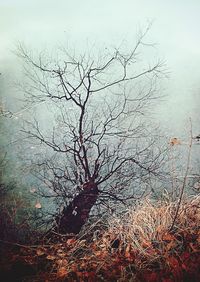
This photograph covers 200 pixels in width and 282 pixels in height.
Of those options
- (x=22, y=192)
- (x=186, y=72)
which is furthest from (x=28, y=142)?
(x=186, y=72)

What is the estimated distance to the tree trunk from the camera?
7.45m

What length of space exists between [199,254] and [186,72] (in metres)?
27.1

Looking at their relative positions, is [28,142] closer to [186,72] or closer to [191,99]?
[191,99]

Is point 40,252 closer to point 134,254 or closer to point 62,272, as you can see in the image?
point 62,272

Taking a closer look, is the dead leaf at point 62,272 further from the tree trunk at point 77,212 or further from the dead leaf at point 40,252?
the tree trunk at point 77,212

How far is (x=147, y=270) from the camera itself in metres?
4.11

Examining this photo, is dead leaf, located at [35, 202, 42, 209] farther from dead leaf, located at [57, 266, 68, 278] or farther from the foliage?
dead leaf, located at [57, 266, 68, 278]

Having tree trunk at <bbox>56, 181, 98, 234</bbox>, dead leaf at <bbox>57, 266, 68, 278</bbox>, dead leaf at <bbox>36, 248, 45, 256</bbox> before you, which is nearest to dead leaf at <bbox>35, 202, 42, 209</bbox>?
tree trunk at <bbox>56, 181, 98, 234</bbox>

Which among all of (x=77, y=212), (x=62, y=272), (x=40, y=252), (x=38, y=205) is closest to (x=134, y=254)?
(x=62, y=272)

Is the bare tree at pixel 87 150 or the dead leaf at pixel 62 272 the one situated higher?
the bare tree at pixel 87 150

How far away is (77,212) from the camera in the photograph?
7.67 m

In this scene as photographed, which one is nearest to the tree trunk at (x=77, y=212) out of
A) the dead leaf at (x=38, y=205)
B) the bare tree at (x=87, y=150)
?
the bare tree at (x=87, y=150)

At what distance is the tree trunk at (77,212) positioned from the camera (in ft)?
24.4

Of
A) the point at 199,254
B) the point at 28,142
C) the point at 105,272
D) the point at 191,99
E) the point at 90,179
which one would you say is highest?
the point at 191,99
